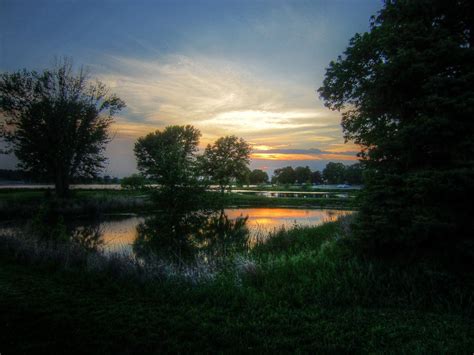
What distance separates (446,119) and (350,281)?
4575 mm

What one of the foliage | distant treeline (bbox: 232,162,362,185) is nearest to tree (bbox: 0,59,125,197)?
the foliage

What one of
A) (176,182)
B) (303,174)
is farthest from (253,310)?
(303,174)

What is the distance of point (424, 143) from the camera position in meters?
7.02

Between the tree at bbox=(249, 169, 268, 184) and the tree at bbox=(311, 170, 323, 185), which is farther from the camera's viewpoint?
the tree at bbox=(311, 170, 323, 185)

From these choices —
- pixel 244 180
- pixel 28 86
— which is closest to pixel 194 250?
pixel 28 86

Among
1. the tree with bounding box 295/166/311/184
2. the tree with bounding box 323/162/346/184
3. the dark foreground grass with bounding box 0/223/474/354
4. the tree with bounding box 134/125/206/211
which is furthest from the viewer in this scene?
the tree with bounding box 295/166/311/184

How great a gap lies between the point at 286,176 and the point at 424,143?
167489mm

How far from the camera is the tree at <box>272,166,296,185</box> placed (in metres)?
171

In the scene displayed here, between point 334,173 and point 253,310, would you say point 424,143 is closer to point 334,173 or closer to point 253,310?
point 253,310

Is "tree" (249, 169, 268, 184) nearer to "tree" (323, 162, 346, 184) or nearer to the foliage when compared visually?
"tree" (323, 162, 346, 184)

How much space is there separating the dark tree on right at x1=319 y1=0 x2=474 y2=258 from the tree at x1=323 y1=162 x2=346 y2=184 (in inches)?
5985

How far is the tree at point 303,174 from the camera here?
167000 mm

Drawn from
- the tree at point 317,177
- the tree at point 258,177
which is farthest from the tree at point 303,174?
the tree at point 258,177

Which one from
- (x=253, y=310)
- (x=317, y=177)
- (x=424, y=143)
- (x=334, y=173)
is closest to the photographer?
(x=253, y=310)
